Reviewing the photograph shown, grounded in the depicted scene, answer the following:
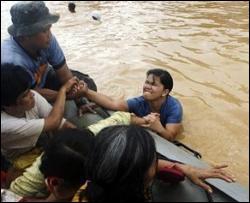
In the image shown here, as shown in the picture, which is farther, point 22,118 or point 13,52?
point 13,52

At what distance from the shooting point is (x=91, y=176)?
1580mm

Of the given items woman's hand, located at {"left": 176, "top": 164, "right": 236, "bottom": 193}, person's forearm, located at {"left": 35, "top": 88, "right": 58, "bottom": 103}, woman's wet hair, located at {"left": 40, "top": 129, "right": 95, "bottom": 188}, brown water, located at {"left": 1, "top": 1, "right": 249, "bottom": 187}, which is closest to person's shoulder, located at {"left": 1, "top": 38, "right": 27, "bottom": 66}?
person's forearm, located at {"left": 35, "top": 88, "right": 58, "bottom": 103}

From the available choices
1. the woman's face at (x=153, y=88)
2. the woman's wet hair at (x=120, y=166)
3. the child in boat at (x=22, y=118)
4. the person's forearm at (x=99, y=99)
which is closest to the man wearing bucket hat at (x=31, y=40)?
the person's forearm at (x=99, y=99)

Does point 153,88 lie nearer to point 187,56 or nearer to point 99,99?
point 99,99

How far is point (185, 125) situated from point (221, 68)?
67.8 inches

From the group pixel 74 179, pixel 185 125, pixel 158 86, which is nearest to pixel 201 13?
pixel 185 125

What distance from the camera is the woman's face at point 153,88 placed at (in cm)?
346

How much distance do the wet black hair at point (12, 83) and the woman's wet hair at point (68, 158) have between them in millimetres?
507

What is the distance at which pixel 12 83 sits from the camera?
2.20 meters

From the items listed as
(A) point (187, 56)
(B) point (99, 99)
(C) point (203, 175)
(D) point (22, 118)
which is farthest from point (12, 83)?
(A) point (187, 56)

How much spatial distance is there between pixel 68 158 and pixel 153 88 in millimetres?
1770

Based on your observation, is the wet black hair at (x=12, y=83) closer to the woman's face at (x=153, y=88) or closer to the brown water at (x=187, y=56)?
the woman's face at (x=153, y=88)

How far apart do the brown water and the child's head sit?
163cm

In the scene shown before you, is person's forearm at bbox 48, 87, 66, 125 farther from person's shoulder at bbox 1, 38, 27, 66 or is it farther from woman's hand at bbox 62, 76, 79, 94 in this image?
person's shoulder at bbox 1, 38, 27, 66
